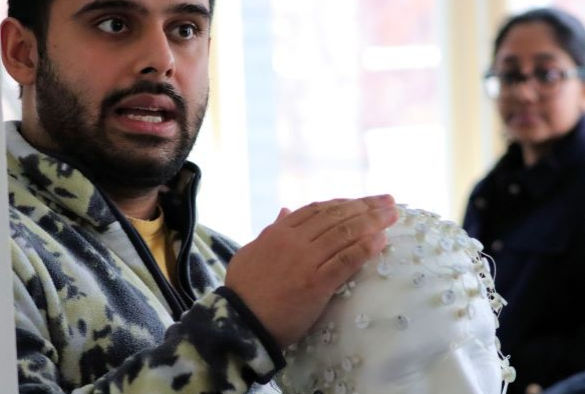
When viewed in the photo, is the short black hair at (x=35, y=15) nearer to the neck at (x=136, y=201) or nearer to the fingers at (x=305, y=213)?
the neck at (x=136, y=201)

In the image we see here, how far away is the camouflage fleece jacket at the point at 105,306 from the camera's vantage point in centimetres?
98

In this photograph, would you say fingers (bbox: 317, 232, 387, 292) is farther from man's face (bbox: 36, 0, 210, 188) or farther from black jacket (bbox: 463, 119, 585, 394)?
black jacket (bbox: 463, 119, 585, 394)

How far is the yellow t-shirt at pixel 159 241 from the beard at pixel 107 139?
0.23ft

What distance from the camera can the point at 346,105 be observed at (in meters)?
4.55

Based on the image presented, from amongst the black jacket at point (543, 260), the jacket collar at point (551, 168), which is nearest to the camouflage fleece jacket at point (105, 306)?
the black jacket at point (543, 260)

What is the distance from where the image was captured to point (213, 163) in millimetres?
3549

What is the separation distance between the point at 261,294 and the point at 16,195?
1.08 ft

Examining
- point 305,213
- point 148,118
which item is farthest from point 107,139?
point 305,213

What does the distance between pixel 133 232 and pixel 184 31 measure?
23 centimetres

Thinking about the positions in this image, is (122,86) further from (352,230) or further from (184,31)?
(352,230)

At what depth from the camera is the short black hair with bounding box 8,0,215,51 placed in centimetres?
125

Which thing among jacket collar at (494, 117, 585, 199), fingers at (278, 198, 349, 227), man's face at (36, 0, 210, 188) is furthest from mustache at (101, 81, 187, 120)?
jacket collar at (494, 117, 585, 199)

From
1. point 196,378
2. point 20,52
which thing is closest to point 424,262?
point 196,378

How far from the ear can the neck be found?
0.16 meters
